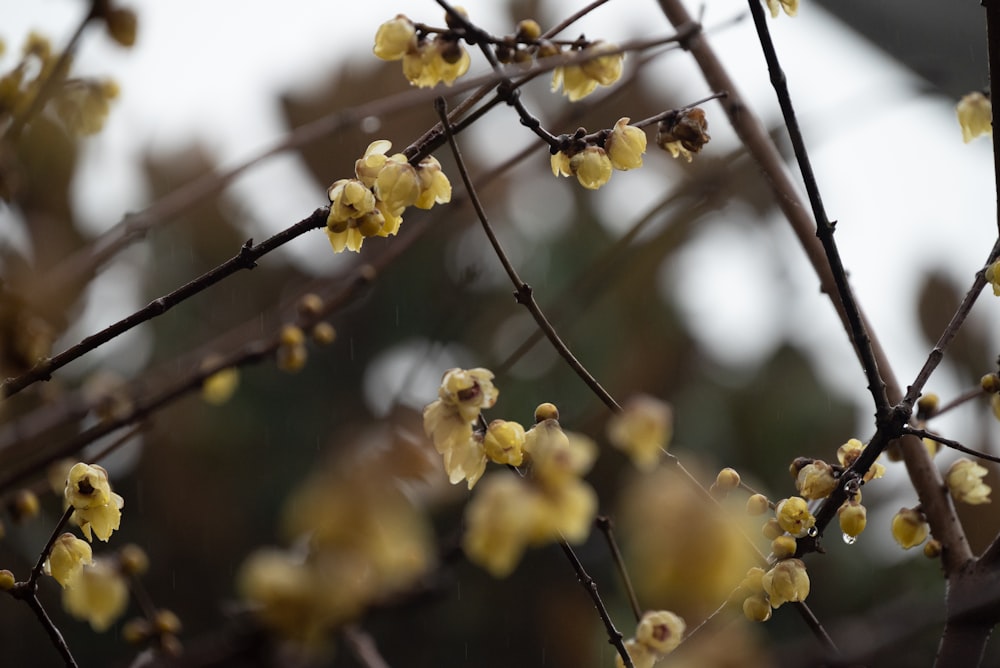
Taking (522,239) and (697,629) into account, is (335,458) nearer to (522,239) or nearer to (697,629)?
(697,629)

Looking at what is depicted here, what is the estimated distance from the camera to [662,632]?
48 centimetres

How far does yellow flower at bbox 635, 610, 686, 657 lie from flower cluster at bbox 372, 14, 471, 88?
32 cm

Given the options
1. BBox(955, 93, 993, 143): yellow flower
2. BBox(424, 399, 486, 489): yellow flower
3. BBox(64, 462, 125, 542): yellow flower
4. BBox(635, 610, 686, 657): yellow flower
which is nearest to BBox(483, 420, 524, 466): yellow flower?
BBox(424, 399, 486, 489): yellow flower

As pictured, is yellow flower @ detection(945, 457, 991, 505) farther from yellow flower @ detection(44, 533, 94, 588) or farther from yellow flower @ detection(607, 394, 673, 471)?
yellow flower @ detection(44, 533, 94, 588)

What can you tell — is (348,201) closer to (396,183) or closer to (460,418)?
(396,183)

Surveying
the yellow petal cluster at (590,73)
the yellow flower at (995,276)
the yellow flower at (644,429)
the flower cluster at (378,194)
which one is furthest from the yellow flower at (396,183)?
the yellow flower at (995,276)

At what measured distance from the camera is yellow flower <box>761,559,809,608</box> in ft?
1.46

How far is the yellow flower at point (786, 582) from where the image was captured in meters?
0.45

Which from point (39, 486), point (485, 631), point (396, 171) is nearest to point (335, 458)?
point (396, 171)

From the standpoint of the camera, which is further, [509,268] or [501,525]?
[509,268]

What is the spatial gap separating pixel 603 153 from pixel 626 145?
0.01 m

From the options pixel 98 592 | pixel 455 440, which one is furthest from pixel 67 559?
pixel 455 440

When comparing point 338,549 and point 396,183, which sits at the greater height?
point 396,183

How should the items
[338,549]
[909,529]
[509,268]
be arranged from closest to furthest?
1. [338,549]
2. [509,268]
3. [909,529]
